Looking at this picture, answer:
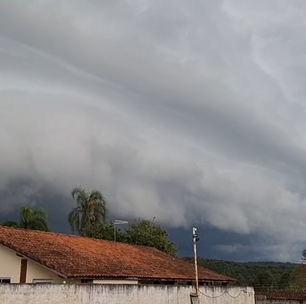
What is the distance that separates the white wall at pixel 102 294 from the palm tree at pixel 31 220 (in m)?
19.0

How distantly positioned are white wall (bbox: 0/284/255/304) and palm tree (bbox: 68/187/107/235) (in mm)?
24652

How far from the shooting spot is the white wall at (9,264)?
22234 millimetres

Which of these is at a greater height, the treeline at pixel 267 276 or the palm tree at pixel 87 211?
the palm tree at pixel 87 211

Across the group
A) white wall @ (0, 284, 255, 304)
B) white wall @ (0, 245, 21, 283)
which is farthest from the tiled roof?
white wall @ (0, 284, 255, 304)

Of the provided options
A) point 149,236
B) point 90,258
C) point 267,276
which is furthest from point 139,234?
point 267,276

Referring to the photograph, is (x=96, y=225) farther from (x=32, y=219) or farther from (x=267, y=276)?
(x=267, y=276)

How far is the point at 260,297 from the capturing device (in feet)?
102

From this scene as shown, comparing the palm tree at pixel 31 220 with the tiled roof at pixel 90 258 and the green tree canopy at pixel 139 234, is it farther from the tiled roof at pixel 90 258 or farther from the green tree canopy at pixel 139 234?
the tiled roof at pixel 90 258

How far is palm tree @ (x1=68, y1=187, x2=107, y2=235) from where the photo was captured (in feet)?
159

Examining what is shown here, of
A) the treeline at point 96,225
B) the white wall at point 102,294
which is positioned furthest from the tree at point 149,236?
the white wall at point 102,294

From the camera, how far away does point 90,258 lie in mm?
24547

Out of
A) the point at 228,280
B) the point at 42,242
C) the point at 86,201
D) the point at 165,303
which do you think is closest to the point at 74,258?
the point at 42,242

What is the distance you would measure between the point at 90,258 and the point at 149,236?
60.7 ft

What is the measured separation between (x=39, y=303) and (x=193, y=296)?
333 inches
